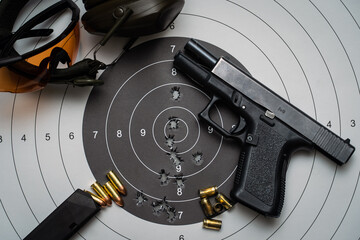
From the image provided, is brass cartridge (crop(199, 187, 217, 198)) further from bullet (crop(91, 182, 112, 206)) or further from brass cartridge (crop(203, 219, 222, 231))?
bullet (crop(91, 182, 112, 206))

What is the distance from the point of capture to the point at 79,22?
5.54ft

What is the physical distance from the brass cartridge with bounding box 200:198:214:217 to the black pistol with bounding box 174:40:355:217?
13 cm

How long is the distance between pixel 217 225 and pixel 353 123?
2.51 ft

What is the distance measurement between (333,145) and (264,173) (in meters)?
0.33

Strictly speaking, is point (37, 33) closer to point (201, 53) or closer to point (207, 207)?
point (201, 53)

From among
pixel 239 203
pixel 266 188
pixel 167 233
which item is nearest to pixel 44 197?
pixel 167 233

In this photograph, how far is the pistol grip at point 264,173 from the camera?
1459mm

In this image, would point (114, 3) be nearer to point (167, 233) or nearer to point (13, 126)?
point (13, 126)

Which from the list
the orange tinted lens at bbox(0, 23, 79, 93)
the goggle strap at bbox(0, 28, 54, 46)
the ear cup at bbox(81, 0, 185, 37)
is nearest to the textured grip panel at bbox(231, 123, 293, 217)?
the ear cup at bbox(81, 0, 185, 37)

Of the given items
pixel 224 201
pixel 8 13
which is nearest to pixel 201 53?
pixel 224 201

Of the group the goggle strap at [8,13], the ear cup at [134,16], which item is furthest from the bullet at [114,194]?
the goggle strap at [8,13]

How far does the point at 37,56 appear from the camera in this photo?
1554 mm

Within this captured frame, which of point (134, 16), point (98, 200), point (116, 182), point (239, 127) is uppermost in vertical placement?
point (134, 16)

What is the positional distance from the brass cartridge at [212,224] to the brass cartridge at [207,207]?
3cm
